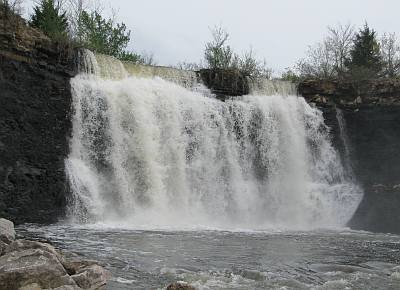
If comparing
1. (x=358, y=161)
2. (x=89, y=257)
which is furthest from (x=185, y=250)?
(x=358, y=161)

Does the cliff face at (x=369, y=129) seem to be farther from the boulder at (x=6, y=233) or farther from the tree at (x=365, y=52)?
the boulder at (x=6, y=233)

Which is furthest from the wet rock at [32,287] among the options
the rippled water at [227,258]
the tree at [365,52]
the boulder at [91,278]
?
the tree at [365,52]

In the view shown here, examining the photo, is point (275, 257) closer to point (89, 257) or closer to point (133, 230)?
point (89, 257)

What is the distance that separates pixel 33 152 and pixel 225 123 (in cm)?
934

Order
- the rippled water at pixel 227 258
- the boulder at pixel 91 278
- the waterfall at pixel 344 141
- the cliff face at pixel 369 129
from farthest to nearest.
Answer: the waterfall at pixel 344 141 → the cliff face at pixel 369 129 → the rippled water at pixel 227 258 → the boulder at pixel 91 278

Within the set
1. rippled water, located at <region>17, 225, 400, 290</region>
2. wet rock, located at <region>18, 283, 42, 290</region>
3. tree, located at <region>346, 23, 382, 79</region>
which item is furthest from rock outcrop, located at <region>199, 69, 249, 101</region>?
wet rock, located at <region>18, 283, 42, 290</region>

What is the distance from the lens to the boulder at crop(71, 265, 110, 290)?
24.3ft

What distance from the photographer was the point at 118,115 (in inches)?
802

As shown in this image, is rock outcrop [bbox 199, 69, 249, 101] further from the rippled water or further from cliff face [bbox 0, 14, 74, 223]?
the rippled water

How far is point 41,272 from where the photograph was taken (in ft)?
23.6

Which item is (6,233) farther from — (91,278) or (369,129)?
(369,129)

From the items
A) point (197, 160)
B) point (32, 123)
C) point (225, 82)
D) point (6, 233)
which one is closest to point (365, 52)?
point (225, 82)

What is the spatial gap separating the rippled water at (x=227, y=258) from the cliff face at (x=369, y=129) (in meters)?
10.5

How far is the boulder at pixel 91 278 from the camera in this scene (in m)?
7.42
